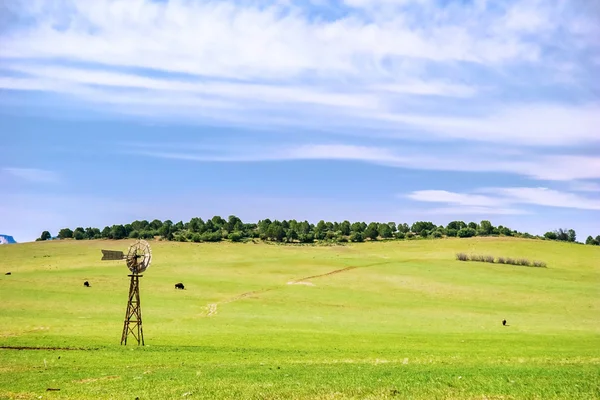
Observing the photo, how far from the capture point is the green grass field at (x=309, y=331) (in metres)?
→ 19.7

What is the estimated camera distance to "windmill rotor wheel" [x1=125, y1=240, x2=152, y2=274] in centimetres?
4103

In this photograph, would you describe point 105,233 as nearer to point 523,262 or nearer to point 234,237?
point 234,237

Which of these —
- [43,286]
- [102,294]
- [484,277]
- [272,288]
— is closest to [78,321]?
[102,294]

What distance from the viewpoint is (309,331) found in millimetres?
45000

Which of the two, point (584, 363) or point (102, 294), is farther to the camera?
point (102, 294)

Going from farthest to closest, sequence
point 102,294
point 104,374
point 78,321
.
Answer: point 102,294 < point 78,321 < point 104,374

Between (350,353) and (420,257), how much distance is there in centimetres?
9353

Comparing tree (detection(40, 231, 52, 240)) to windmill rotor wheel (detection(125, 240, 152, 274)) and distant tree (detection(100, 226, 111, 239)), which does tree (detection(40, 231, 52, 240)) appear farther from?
windmill rotor wheel (detection(125, 240, 152, 274))

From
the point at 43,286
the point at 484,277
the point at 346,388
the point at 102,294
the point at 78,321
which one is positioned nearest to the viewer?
the point at 346,388

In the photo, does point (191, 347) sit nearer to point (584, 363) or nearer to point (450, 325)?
point (584, 363)

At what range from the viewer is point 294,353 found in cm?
3228

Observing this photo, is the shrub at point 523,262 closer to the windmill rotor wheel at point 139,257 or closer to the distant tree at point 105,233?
the windmill rotor wheel at point 139,257

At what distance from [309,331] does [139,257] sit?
1460cm

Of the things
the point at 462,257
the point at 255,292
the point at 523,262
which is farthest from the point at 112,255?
the point at 523,262
